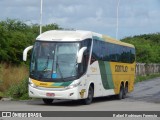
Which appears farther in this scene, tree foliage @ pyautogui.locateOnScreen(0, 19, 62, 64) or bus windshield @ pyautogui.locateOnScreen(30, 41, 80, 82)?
tree foliage @ pyautogui.locateOnScreen(0, 19, 62, 64)

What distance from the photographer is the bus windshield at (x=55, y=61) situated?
23297 mm

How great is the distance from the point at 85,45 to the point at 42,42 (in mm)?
2059

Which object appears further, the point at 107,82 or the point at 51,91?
the point at 107,82

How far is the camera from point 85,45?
79.5 ft

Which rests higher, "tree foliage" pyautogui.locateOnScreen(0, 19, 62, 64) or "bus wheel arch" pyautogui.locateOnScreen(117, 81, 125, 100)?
"tree foliage" pyautogui.locateOnScreen(0, 19, 62, 64)

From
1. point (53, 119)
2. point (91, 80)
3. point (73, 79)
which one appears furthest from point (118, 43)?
point (53, 119)

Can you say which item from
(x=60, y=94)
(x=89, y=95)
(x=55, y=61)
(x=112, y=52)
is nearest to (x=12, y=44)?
(x=112, y=52)

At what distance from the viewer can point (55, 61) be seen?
2339 cm

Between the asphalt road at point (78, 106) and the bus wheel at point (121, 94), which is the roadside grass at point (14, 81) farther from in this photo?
the bus wheel at point (121, 94)

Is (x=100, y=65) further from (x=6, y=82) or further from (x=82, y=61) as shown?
(x=6, y=82)

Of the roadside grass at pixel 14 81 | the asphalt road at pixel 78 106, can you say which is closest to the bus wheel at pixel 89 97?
the asphalt road at pixel 78 106

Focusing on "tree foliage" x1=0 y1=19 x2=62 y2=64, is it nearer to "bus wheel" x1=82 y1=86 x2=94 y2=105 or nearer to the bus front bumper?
"bus wheel" x1=82 y1=86 x2=94 y2=105

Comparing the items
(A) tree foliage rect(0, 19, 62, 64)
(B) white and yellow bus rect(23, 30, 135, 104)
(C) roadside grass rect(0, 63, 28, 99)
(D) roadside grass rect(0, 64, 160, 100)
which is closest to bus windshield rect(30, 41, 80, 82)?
(B) white and yellow bus rect(23, 30, 135, 104)

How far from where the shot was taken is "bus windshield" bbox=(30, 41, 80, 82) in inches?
917
